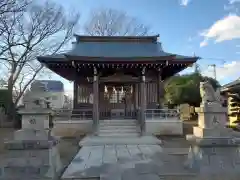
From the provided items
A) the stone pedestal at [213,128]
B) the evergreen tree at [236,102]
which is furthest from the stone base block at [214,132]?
the evergreen tree at [236,102]

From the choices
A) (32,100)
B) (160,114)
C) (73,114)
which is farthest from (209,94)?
(73,114)

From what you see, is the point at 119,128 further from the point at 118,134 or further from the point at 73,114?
the point at 73,114

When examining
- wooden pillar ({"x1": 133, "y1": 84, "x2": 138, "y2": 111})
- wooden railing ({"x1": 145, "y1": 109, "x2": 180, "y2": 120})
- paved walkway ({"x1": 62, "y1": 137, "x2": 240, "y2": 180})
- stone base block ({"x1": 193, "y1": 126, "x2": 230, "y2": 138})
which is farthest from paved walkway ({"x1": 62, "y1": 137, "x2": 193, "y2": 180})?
wooden pillar ({"x1": 133, "y1": 84, "x2": 138, "y2": 111})

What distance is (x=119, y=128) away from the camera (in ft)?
44.4

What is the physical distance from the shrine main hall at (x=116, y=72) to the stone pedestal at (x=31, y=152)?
6.64 metres

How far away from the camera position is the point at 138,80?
14.2m

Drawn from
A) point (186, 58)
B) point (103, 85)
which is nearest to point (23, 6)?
point (103, 85)

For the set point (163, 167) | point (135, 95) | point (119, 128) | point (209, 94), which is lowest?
point (163, 167)

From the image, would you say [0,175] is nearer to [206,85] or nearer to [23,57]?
[206,85]

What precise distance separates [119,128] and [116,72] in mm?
3291

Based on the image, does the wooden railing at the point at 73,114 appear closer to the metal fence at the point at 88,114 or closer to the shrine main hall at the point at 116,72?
the metal fence at the point at 88,114

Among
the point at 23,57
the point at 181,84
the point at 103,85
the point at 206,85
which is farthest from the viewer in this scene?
the point at 181,84

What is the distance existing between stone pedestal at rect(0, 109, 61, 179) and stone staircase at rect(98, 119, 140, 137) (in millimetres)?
6837

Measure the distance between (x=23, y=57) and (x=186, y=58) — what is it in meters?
13.5
